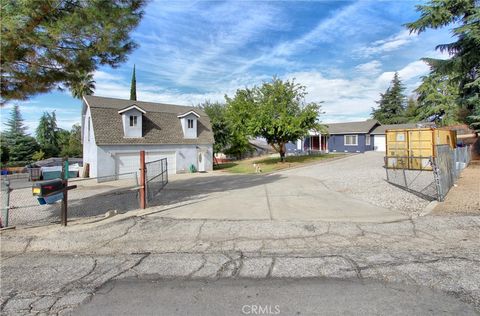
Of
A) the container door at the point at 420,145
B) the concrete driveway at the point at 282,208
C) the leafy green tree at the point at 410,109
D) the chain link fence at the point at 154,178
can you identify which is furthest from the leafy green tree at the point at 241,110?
the leafy green tree at the point at 410,109

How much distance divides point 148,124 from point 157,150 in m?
2.54

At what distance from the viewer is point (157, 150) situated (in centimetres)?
2361

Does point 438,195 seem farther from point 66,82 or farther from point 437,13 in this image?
point 437,13

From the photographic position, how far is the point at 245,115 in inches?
1040

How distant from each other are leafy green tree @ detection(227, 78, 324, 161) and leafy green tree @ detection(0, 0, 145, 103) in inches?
709

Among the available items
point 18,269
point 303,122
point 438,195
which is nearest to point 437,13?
point 303,122

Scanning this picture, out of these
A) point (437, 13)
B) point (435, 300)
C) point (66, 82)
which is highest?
point (437, 13)

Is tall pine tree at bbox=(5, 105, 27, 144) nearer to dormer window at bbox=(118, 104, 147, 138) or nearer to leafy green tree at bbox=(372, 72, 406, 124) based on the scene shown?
dormer window at bbox=(118, 104, 147, 138)

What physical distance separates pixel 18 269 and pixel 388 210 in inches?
329

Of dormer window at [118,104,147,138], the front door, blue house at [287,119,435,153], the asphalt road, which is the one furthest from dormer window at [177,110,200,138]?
the asphalt road

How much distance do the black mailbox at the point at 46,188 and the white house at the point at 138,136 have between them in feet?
49.0

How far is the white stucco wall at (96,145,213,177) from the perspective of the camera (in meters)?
20.4

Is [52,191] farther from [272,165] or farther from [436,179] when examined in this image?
[272,165]

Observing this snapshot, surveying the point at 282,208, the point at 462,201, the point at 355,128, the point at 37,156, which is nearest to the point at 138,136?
the point at 282,208
